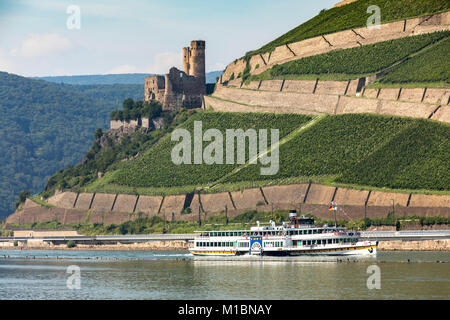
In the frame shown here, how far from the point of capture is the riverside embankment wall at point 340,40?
156m

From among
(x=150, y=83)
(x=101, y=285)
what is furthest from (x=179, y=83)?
(x=101, y=285)

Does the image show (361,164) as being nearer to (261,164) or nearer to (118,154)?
(261,164)

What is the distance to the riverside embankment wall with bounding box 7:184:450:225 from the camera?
122 m

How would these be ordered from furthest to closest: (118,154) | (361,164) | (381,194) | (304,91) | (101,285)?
1. (118,154)
2. (304,91)
3. (361,164)
4. (381,194)
5. (101,285)

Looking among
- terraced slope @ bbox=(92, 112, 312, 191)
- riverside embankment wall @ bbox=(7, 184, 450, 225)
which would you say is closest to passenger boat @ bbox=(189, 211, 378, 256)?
riverside embankment wall @ bbox=(7, 184, 450, 225)

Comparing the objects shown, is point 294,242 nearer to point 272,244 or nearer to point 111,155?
point 272,244

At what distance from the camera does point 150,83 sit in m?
187

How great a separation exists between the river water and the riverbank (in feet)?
14.4

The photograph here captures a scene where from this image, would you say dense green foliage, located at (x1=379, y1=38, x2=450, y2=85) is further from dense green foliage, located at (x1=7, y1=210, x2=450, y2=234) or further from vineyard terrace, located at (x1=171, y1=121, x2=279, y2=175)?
dense green foliage, located at (x1=7, y1=210, x2=450, y2=234)

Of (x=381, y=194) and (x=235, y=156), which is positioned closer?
(x=381, y=194)

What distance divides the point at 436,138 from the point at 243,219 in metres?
28.4

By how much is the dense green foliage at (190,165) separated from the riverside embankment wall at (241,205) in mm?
4097

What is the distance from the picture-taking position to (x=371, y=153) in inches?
5325

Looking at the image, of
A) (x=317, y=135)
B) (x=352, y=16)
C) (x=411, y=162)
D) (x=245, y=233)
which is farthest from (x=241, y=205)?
(x=352, y=16)
